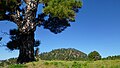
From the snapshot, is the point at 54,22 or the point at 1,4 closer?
the point at 1,4

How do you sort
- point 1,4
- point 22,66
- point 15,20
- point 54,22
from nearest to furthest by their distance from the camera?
point 22,66 → point 1,4 → point 15,20 → point 54,22

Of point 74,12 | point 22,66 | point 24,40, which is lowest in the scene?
point 22,66

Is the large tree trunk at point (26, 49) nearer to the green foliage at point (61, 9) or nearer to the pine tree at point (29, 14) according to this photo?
the pine tree at point (29, 14)

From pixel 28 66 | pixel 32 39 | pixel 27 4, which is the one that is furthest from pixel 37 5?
pixel 28 66

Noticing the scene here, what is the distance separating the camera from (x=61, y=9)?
29.8 m

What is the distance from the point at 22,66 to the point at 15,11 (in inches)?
409

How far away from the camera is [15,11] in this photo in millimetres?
32281

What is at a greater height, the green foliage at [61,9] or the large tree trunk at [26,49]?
the green foliage at [61,9]

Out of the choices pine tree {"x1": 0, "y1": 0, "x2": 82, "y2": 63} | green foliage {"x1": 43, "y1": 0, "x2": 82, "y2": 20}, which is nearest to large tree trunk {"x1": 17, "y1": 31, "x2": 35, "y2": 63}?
pine tree {"x1": 0, "y1": 0, "x2": 82, "y2": 63}

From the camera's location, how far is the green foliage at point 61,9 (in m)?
30.0

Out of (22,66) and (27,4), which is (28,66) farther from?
(27,4)

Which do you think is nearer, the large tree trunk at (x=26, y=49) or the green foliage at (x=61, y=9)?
the green foliage at (x=61, y=9)

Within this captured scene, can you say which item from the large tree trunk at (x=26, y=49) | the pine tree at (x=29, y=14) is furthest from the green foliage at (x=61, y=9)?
the large tree trunk at (x=26, y=49)

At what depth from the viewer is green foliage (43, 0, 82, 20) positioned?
30.0 meters
